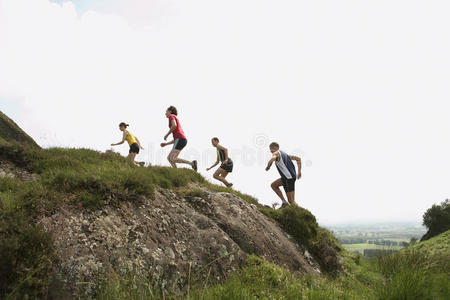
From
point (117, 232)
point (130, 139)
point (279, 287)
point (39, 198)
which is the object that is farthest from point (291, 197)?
point (130, 139)

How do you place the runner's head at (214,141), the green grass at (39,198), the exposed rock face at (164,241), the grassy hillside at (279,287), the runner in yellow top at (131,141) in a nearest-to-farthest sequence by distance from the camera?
the green grass at (39,198)
the grassy hillside at (279,287)
the exposed rock face at (164,241)
the runner's head at (214,141)
the runner in yellow top at (131,141)

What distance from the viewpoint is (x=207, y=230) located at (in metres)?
5.89

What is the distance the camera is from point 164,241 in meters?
4.93

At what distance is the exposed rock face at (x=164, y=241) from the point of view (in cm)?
370

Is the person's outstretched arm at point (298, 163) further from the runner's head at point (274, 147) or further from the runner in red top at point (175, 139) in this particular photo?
the runner in red top at point (175, 139)

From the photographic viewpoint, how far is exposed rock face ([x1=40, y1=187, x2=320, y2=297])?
3.70m

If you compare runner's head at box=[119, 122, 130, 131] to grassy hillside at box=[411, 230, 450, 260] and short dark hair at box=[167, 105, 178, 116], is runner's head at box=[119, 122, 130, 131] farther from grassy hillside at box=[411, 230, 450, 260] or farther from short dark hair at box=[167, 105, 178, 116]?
grassy hillside at box=[411, 230, 450, 260]

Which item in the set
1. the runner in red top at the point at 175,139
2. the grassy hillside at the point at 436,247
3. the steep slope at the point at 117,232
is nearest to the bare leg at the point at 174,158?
the runner in red top at the point at 175,139

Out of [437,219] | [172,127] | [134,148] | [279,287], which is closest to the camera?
[279,287]

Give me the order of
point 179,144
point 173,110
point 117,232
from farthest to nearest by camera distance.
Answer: point 173,110 → point 179,144 → point 117,232

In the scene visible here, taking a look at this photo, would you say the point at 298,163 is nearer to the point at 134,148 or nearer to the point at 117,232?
the point at 117,232

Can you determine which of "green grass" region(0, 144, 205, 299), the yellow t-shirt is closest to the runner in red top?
the yellow t-shirt

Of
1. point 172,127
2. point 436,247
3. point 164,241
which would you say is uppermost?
point 172,127

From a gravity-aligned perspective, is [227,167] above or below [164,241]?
above
